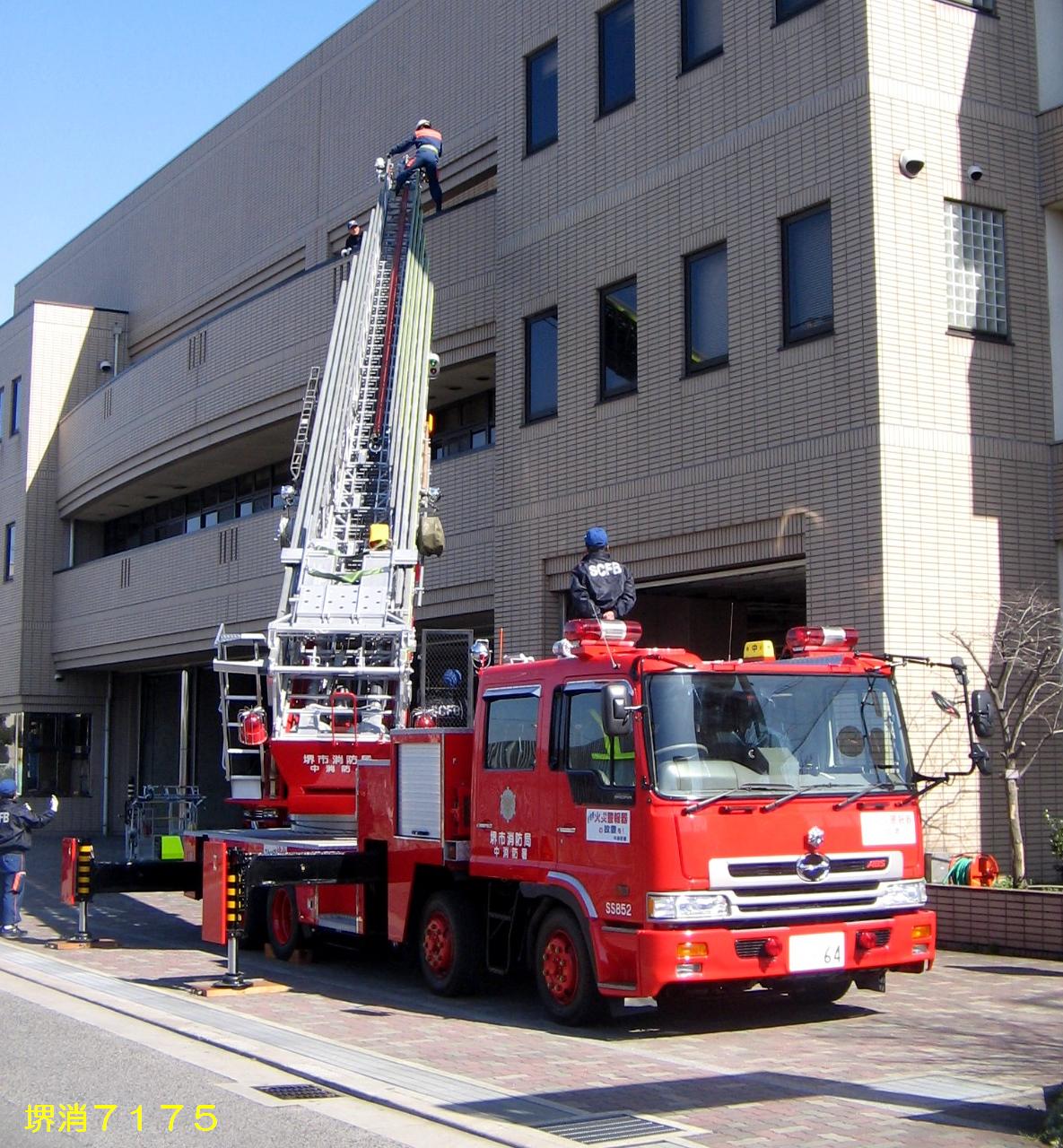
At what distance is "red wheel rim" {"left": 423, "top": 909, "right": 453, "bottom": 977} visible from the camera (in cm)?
1079

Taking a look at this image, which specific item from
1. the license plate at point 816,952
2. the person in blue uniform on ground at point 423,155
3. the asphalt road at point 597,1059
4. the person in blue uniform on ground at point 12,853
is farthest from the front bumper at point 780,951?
the person in blue uniform on ground at point 423,155

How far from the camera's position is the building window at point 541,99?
17.9 metres

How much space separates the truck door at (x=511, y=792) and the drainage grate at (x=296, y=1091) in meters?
2.40

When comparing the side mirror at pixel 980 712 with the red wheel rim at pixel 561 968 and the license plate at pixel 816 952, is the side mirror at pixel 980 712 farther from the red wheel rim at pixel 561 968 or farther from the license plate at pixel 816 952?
the red wheel rim at pixel 561 968

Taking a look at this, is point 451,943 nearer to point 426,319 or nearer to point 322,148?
point 426,319

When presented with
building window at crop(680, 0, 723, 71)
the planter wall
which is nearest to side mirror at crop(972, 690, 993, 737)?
the planter wall

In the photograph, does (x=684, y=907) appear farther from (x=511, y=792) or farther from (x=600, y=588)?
(x=600, y=588)

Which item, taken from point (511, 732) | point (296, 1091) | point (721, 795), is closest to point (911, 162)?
point (511, 732)

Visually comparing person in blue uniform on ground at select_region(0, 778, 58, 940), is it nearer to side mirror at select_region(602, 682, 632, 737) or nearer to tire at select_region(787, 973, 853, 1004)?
tire at select_region(787, 973, 853, 1004)

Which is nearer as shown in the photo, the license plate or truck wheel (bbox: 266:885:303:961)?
the license plate

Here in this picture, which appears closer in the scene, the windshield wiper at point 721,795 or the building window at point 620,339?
the windshield wiper at point 721,795

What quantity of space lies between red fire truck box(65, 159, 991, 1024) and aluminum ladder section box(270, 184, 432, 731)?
4 centimetres

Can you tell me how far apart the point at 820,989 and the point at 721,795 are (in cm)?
223

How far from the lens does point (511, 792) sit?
1014cm
